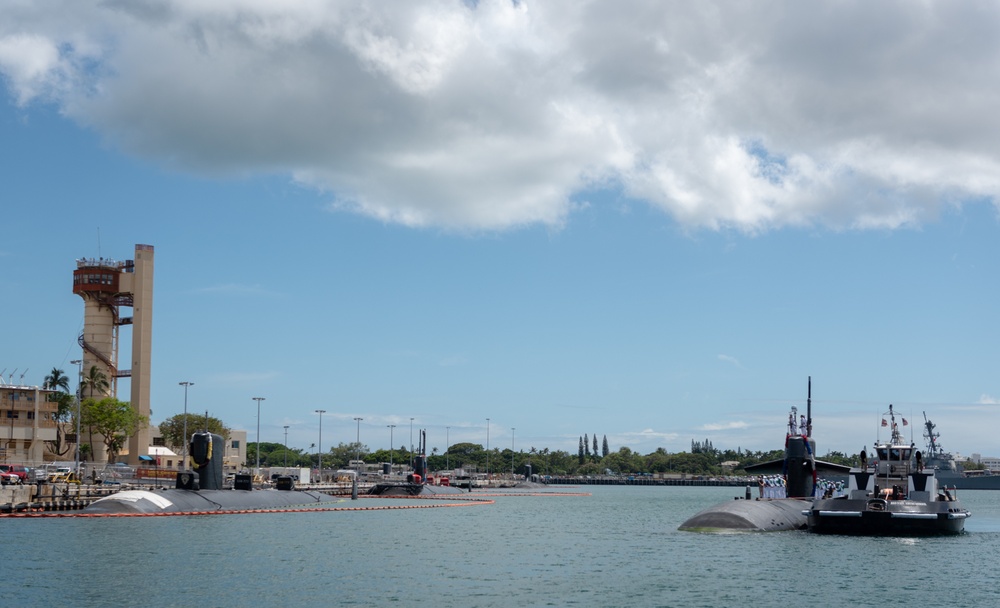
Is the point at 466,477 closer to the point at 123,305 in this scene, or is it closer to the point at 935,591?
the point at 123,305

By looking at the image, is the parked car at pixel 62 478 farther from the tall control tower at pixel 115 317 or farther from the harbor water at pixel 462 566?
the tall control tower at pixel 115 317

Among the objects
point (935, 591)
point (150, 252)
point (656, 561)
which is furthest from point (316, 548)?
point (150, 252)

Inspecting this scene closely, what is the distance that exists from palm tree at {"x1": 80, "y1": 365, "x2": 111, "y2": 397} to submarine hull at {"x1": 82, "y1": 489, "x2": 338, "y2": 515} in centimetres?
5706

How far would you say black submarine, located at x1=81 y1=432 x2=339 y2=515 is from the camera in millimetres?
63500

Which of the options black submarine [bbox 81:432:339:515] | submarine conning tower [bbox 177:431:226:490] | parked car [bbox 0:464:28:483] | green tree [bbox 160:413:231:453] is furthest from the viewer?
green tree [bbox 160:413:231:453]

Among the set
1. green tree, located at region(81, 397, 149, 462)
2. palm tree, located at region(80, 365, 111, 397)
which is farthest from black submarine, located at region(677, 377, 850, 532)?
palm tree, located at region(80, 365, 111, 397)

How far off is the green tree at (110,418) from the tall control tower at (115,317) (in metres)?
4.61

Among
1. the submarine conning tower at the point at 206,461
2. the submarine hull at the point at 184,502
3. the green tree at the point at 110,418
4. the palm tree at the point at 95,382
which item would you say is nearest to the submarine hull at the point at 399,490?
the green tree at the point at 110,418

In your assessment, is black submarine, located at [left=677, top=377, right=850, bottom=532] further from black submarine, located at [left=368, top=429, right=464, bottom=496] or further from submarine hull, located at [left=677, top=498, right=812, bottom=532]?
black submarine, located at [left=368, top=429, right=464, bottom=496]

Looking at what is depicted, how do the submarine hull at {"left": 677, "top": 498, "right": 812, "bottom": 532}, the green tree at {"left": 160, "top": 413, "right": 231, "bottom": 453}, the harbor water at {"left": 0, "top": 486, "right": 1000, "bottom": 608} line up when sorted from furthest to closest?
the green tree at {"left": 160, "top": 413, "right": 231, "bottom": 453} → the submarine hull at {"left": 677, "top": 498, "right": 812, "bottom": 532} → the harbor water at {"left": 0, "top": 486, "right": 1000, "bottom": 608}

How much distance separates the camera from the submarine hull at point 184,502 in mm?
63125

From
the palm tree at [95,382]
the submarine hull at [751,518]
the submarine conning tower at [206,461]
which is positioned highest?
the palm tree at [95,382]

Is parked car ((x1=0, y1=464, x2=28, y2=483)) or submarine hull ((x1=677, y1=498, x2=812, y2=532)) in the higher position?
parked car ((x1=0, y1=464, x2=28, y2=483))

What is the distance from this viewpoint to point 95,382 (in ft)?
425
